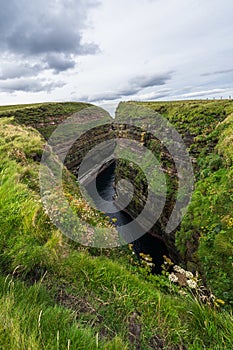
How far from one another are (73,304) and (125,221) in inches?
1021

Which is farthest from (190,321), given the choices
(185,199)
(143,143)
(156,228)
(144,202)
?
(143,143)

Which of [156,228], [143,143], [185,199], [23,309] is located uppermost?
[23,309]

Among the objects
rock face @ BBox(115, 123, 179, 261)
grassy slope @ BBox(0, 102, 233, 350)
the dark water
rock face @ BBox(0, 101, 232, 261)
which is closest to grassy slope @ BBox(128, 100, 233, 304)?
rock face @ BBox(0, 101, 232, 261)

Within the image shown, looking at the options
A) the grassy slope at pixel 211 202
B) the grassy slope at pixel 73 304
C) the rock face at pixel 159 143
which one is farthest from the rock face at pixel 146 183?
the grassy slope at pixel 73 304

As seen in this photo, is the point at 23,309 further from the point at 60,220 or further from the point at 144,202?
the point at 144,202

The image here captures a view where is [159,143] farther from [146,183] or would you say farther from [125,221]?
[125,221]

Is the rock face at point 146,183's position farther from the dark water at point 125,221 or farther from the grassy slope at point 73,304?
the grassy slope at point 73,304

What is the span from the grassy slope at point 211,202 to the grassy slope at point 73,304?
6065 mm

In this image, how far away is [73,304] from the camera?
328 centimetres

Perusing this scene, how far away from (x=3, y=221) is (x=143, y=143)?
1022 inches

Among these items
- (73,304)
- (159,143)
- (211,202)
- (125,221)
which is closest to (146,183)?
(159,143)

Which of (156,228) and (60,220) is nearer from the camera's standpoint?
(60,220)

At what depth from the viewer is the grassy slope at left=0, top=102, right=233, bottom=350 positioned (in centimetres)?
231

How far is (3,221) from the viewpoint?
4410 mm
